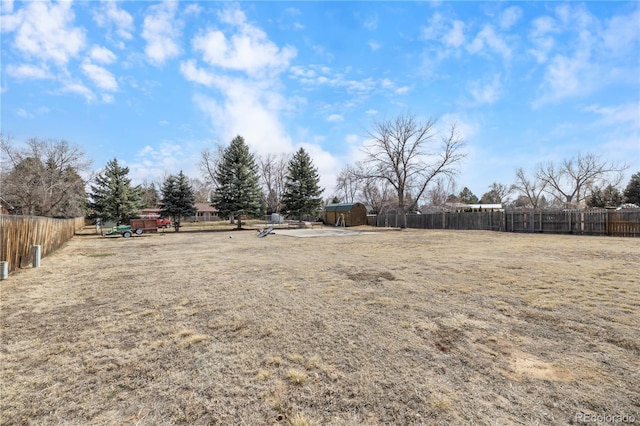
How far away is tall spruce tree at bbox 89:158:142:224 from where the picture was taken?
27328 millimetres

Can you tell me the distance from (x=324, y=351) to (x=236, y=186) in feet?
92.4

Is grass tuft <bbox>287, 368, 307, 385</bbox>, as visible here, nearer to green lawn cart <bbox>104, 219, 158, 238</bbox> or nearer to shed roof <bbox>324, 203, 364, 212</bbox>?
green lawn cart <bbox>104, 219, 158, 238</bbox>

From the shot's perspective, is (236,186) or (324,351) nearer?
(324,351)

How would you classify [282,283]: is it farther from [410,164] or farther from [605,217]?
[410,164]

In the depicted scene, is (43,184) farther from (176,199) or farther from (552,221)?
(552,221)

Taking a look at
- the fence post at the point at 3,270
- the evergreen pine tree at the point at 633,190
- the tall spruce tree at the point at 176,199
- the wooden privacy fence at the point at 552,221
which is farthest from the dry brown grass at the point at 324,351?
the evergreen pine tree at the point at 633,190

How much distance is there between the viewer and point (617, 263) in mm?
8023

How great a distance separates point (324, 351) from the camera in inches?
125

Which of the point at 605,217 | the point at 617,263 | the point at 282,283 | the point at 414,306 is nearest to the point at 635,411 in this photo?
the point at 414,306

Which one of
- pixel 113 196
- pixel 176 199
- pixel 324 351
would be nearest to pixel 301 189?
pixel 176 199

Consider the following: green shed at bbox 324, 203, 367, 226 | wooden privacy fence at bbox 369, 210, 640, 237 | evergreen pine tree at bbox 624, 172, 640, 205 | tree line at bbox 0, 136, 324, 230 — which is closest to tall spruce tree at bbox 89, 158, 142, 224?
tree line at bbox 0, 136, 324, 230

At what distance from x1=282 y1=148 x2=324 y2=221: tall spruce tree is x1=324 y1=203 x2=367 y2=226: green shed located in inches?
191

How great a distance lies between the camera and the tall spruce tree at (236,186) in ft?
97.0

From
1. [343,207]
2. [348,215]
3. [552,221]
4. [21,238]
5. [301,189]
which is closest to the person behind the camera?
[21,238]
